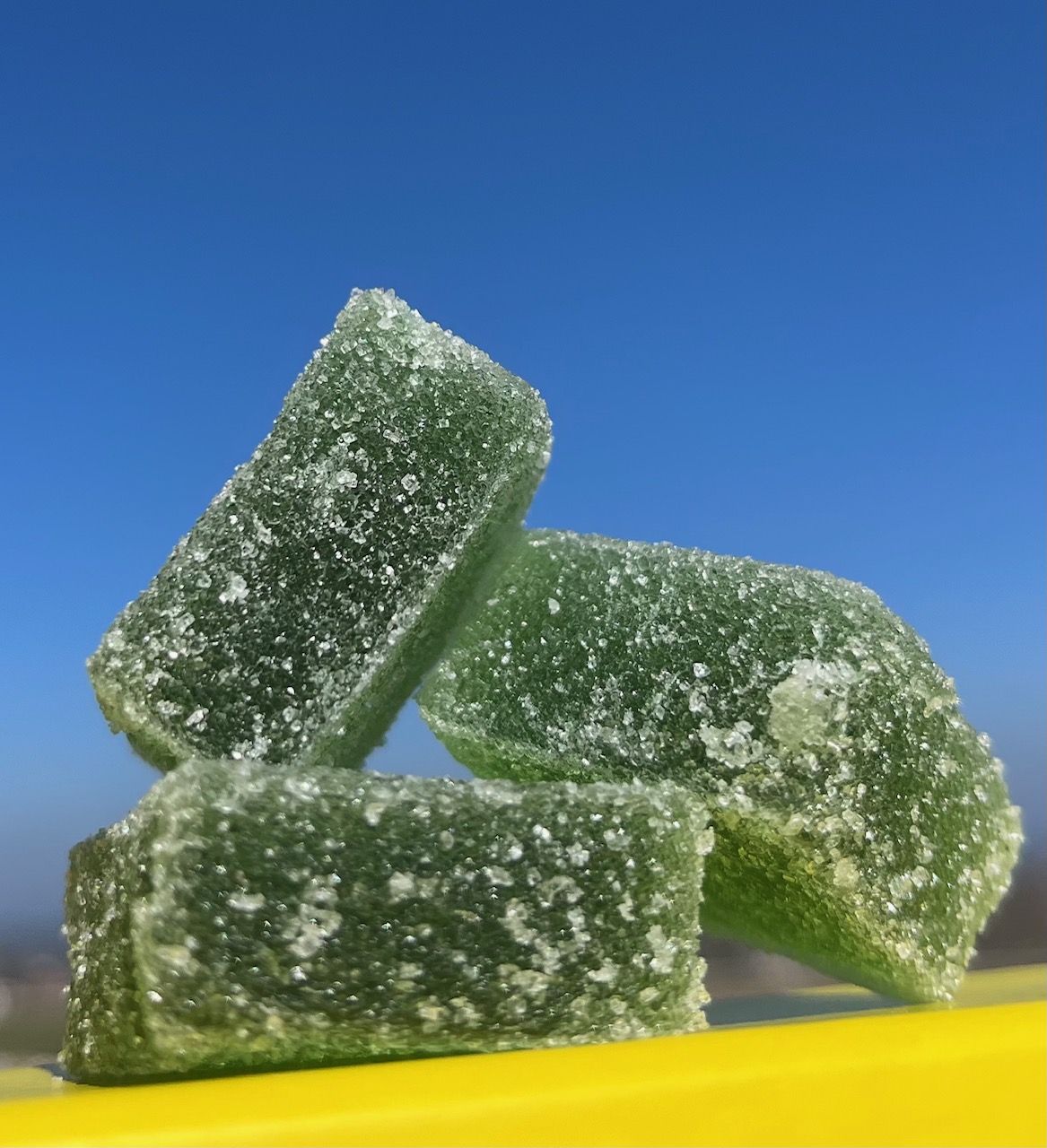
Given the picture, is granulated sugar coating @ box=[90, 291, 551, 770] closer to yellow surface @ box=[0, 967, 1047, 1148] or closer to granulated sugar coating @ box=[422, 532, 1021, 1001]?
granulated sugar coating @ box=[422, 532, 1021, 1001]

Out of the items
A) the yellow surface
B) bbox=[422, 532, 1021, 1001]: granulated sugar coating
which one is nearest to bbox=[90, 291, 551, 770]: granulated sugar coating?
bbox=[422, 532, 1021, 1001]: granulated sugar coating

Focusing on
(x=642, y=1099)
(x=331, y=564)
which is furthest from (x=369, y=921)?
(x=331, y=564)

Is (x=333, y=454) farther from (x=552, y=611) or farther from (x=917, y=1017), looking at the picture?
(x=917, y=1017)

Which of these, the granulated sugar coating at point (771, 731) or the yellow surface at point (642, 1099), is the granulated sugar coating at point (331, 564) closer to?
the granulated sugar coating at point (771, 731)

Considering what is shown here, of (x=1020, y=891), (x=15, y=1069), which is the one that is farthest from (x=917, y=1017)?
(x=15, y=1069)

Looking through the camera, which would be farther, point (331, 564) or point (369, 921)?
point (331, 564)

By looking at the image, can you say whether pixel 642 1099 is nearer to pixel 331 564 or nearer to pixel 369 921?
pixel 369 921

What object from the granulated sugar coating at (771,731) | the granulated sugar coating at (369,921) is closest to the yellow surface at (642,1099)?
the granulated sugar coating at (369,921)
